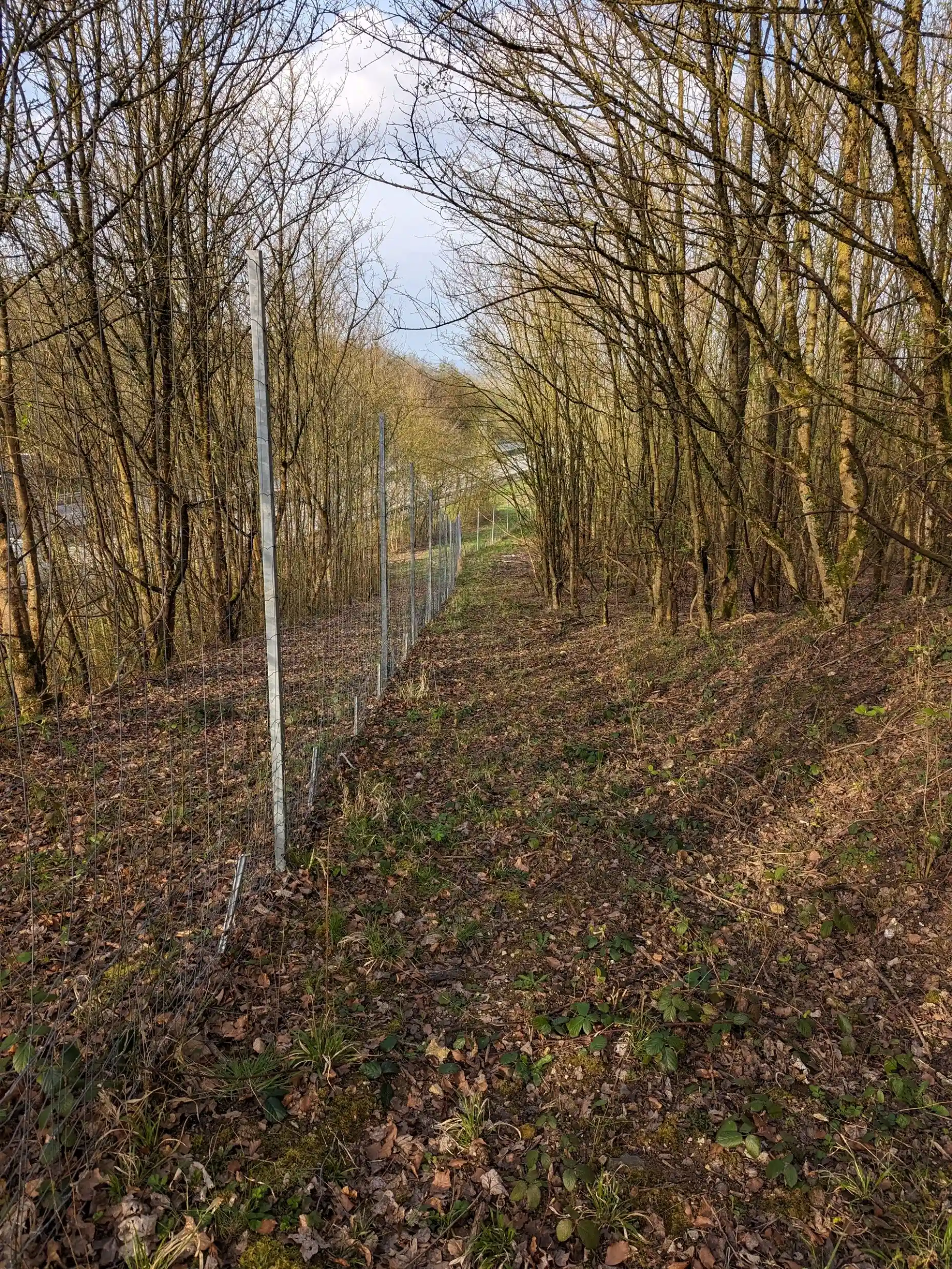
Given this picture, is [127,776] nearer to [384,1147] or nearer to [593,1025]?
[384,1147]

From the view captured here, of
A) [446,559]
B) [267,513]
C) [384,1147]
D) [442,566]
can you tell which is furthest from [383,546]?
[446,559]

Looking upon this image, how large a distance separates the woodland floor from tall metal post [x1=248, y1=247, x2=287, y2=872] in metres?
0.71

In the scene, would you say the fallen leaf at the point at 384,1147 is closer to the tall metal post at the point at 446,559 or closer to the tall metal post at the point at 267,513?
the tall metal post at the point at 267,513

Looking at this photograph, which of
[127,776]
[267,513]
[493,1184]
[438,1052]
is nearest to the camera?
[493,1184]

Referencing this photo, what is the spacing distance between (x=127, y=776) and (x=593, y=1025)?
323 centimetres

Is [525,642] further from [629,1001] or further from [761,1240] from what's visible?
[761,1240]

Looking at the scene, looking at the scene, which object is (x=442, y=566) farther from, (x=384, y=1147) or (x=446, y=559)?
(x=384, y=1147)

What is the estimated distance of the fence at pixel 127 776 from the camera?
7.59ft

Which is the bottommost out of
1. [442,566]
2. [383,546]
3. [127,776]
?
[127,776]

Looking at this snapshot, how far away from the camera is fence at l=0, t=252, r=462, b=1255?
2312mm

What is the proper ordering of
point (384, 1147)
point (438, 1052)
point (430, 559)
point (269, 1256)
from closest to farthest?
1. point (269, 1256)
2. point (384, 1147)
3. point (438, 1052)
4. point (430, 559)

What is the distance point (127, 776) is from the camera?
14.8 feet

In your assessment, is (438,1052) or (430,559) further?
Result: (430,559)

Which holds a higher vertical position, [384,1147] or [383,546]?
[383,546]
